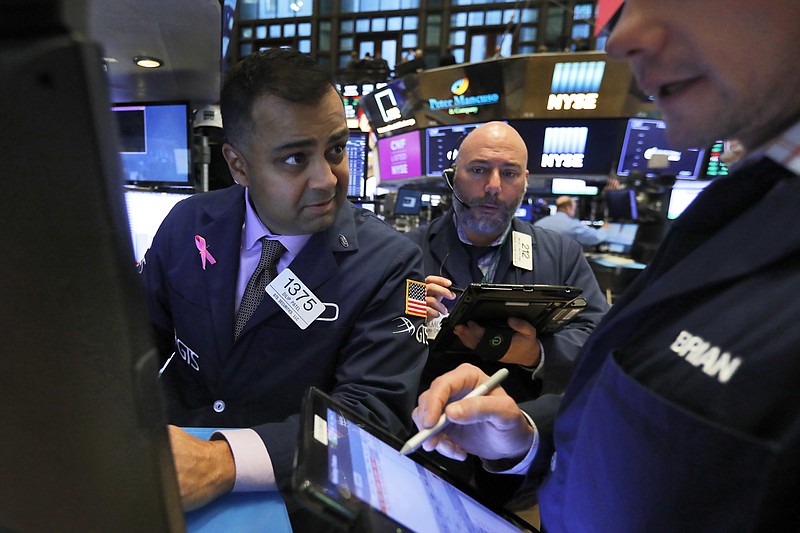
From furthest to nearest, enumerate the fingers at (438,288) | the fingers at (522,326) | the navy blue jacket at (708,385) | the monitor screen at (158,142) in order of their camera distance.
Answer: the monitor screen at (158,142) → the fingers at (438,288) → the fingers at (522,326) → the navy blue jacket at (708,385)

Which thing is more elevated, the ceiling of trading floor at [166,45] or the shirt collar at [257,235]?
the ceiling of trading floor at [166,45]

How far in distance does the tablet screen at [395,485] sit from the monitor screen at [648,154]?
4.66m

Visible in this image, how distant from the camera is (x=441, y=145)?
5.50 meters

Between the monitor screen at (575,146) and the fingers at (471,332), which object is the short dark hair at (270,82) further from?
the monitor screen at (575,146)

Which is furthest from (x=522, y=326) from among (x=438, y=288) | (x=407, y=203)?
(x=407, y=203)

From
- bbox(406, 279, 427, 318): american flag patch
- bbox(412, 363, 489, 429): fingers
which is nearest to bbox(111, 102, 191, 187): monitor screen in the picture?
bbox(406, 279, 427, 318): american flag patch

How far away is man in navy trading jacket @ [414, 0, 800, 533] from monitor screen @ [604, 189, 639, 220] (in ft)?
11.5

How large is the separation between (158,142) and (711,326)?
232 centimetres

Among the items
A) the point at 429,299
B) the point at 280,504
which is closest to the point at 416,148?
the point at 429,299

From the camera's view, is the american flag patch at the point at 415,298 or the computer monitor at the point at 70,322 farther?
the american flag patch at the point at 415,298

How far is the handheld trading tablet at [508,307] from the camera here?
1.11 m

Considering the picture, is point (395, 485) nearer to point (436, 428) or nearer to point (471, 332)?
point (436, 428)

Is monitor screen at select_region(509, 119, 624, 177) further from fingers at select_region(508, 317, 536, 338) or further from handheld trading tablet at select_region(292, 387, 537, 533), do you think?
handheld trading tablet at select_region(292, 387, 537, 533)

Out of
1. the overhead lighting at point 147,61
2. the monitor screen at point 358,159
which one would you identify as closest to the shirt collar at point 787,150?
the overhead lighting at point 147,61
